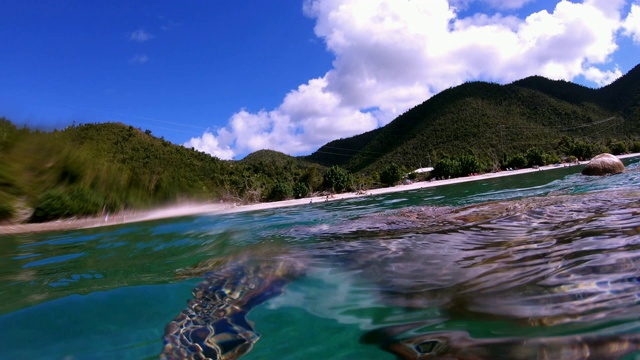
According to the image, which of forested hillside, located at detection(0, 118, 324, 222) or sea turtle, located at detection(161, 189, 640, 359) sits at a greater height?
forested hillside, located at detection(0, 118, 324, 222)

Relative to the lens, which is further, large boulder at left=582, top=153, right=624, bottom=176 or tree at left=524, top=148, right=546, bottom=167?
tree at left=524, top=148, right=546, bottom=167

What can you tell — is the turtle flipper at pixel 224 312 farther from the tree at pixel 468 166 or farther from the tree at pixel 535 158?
the tree at pixel 535 158

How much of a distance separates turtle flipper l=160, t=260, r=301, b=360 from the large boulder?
16.2 metres

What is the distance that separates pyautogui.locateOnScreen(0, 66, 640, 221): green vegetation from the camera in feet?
10.7

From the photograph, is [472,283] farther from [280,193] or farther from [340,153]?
[340,153]

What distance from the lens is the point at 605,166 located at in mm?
14430

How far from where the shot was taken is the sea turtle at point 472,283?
176cm

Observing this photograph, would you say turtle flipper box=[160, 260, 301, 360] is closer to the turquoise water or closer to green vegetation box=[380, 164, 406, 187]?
the turquoise water

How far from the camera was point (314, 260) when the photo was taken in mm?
3645

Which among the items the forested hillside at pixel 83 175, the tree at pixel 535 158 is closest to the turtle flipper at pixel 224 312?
the forested hillside at pixel 83 175

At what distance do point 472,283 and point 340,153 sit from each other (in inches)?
4567

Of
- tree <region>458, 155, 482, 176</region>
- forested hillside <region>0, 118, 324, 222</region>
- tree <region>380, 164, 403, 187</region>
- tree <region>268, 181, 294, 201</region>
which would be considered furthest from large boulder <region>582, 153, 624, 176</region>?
tree <region>458, 155, 482, 176</region>

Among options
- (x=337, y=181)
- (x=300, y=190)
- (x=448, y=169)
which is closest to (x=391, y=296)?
(x=300, y=190)

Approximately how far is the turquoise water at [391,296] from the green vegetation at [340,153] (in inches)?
35.3
